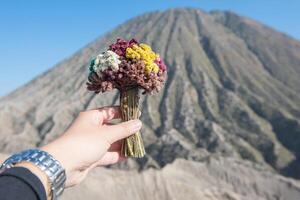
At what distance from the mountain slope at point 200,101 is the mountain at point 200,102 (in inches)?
7.6

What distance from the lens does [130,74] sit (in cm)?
520

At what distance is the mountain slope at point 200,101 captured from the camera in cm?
10725

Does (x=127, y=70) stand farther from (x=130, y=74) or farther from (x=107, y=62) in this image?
(x=107, y=62)

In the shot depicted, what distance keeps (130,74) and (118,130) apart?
4.63ft

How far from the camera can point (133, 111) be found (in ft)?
16.7

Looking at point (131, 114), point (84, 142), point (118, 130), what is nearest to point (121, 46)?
point (131, 114)

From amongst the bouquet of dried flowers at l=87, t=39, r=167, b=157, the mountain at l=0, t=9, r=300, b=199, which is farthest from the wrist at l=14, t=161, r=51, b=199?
the mountain at l=0, t=9, r=300, b=199

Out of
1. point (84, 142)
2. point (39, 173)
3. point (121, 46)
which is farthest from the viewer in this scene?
point (121, 46)

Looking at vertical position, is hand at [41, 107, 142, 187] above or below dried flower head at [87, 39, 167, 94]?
below

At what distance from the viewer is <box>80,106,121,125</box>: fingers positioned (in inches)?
154

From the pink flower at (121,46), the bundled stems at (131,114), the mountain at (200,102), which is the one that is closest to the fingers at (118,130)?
the bundled stems at (131,114)

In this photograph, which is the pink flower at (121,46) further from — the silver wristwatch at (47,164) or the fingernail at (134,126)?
the silver wristwatch at (47,164)

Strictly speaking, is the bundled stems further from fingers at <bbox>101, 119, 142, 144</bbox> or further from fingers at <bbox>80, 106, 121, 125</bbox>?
fingers at <bbox>101, 119, 142, 144</bbox>

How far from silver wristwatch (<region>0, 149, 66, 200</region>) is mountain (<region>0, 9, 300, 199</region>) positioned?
273ft
